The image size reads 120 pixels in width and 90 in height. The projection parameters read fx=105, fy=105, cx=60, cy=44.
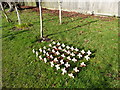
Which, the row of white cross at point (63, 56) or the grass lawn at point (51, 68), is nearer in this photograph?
the grass lawn at point (51, 68)

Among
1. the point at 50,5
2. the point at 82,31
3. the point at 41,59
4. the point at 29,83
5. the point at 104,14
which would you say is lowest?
the point at 29,83

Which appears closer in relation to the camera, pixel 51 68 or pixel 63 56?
pixel 51 68

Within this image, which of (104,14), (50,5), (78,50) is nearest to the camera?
(78,50)

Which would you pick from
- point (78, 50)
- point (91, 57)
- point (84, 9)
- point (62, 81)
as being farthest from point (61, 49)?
point (84, 9)

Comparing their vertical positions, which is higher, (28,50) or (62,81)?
(28,50)

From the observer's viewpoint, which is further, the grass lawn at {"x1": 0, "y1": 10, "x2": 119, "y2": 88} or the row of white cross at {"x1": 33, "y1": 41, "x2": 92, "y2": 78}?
the row of white cross at {"x1": 33, "y1": 41, "x2": 92, "y2": 78}

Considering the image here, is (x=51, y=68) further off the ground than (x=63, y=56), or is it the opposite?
(x=63, y=56)

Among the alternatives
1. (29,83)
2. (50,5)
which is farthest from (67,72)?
(50,5)

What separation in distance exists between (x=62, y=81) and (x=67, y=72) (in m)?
0.53

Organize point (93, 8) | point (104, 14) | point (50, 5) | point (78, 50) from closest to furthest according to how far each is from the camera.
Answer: point (78, 50) → point (104, 14) → point (93, 8) → point (50, 5)

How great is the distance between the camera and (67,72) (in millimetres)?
4547

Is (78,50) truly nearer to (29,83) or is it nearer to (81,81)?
(81,81)

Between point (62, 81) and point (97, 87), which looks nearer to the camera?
point (97, 87)

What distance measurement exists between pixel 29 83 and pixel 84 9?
13676 millimetres
